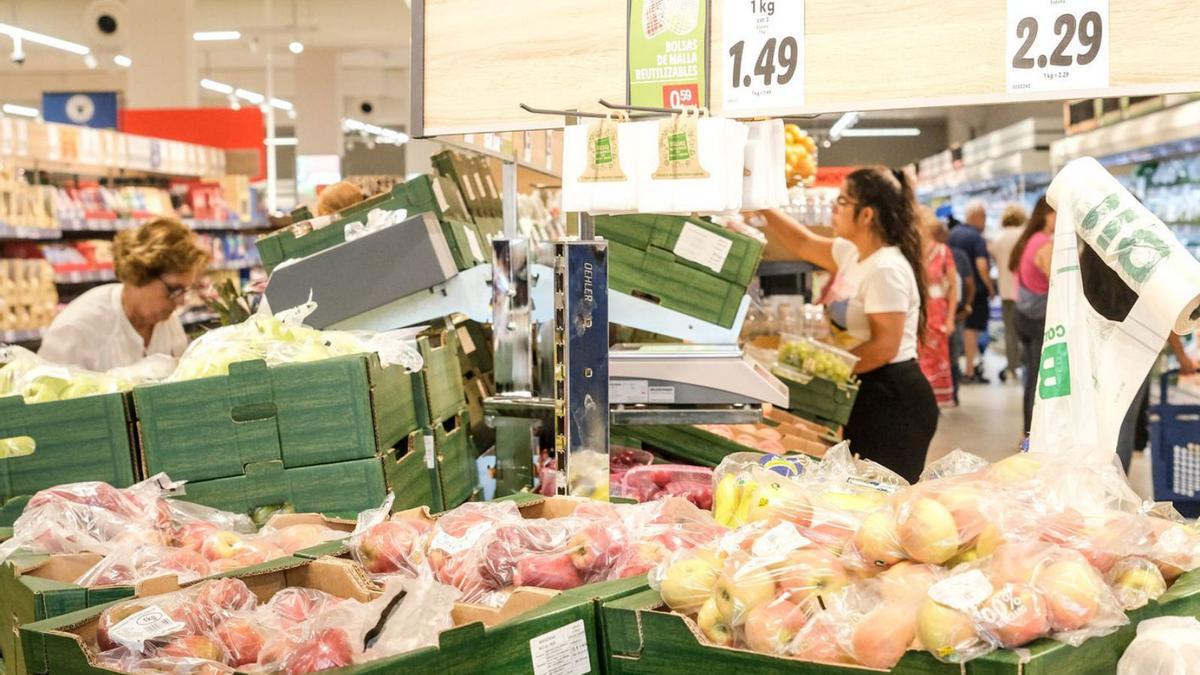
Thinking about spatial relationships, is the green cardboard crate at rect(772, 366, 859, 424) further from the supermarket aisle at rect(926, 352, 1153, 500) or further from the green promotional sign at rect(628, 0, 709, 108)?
the supermarket aisle at rect(926, 352, 1153, 500)

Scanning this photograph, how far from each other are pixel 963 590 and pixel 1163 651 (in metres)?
0.25

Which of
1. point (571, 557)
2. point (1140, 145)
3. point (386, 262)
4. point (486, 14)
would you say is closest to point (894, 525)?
point (571, 557)

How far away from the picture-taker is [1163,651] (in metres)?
1.42

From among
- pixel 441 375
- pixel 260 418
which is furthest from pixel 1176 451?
pixel 260 418

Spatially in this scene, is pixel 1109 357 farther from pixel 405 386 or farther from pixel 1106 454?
pixel 405 386

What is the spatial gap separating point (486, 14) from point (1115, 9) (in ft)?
4.10

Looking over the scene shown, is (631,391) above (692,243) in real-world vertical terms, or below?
below

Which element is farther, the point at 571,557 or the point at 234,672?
the point at 571,557

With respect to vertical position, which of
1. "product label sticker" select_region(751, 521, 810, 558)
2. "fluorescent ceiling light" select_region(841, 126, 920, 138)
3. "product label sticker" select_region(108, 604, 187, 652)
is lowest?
"product label sticker" select_region(108, 604, 187, 652)

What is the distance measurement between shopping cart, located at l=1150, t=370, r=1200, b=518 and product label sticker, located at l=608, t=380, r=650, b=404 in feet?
13.0

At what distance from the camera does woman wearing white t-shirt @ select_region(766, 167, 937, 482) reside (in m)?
4.67

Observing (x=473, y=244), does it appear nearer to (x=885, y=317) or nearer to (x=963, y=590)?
(x=885, y=317)

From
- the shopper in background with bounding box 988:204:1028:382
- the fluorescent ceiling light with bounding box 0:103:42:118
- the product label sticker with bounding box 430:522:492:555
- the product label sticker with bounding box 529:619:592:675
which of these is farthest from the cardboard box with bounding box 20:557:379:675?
the fluorescent ceiling light with bounding box 0:103:42:118

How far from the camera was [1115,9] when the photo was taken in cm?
224
